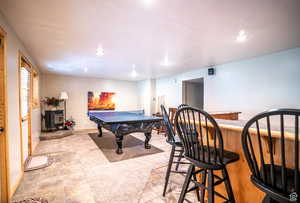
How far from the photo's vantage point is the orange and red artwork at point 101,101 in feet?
21.2

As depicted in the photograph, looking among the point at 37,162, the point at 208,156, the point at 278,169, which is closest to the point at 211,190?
the point at 208,156

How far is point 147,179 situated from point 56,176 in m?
1.47

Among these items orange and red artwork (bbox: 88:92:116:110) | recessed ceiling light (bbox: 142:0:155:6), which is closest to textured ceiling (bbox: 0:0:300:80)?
recessed ceiling light (bbox: 142:0:155:6)

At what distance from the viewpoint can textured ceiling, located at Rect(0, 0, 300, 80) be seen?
5.23ft

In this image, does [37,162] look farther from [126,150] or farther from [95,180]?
[126,150]

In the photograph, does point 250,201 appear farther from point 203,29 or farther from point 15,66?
point 15,66

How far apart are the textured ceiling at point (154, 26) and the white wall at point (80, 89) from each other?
2865 millimetres

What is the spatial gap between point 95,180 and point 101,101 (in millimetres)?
4791

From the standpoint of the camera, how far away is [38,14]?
1771 millimetres

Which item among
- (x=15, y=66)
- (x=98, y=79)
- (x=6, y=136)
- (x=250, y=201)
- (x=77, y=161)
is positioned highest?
(x=98, y=79)

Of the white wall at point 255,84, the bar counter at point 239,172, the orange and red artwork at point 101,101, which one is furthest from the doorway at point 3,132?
the orange and red artwork at point 101,101

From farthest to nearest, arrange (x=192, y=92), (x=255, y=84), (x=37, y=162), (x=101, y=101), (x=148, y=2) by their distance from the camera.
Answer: (x=101, y=101), (x=192, y=92), (x=255, y=84), (x=37, y=162), (x=148, y=2)

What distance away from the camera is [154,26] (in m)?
2.04

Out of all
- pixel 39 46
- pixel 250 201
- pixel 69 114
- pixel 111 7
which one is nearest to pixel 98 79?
pixel 69 114
